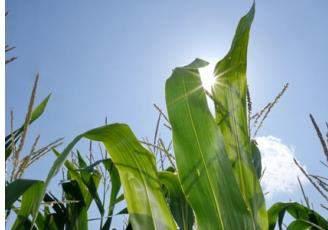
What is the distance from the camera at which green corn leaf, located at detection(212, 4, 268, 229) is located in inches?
44.0

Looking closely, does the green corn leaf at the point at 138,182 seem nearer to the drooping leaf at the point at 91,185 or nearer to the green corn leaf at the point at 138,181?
the green corn leaf at the point at 138,181

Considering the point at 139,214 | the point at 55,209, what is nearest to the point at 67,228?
the point at 55,209

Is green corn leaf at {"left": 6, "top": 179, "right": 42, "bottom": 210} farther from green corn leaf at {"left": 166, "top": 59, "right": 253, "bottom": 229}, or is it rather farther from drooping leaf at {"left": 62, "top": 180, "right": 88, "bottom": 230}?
drooping leaf at {"left": 62, "top": 180, "right": 88, "bottom": 230}

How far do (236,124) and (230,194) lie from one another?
19 centimetres

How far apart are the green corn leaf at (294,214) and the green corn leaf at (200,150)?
568 millimetres

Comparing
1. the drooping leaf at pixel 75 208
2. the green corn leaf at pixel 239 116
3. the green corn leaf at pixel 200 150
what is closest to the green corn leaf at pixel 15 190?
the green corn leaf at pixel 200 150

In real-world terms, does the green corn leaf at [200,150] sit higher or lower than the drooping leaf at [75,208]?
higher

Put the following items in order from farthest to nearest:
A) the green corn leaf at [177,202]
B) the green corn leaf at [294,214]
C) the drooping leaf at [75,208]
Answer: the drooping leaf at [75,208] → the green corn leaf at [294,214] → the green corn leaf at [177,202]

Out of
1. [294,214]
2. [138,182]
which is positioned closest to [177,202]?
[138,182]

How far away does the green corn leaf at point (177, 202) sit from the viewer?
4.81 ft

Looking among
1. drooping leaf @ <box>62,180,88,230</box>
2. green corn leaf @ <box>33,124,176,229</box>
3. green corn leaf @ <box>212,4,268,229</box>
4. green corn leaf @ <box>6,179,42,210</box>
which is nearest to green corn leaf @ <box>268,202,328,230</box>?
green corn leaf @ <box>212,4,268,229</box>

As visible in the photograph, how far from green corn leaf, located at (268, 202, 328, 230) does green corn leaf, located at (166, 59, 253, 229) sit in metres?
0.57

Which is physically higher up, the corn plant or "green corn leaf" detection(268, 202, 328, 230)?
the corn plant

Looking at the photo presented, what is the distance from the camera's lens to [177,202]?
152 centimetres
